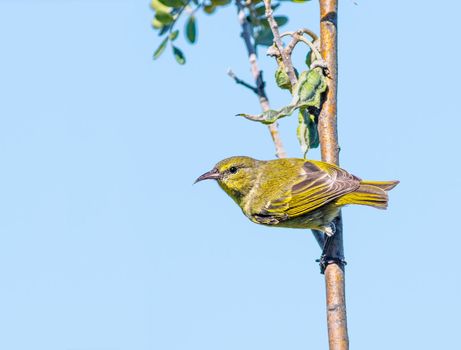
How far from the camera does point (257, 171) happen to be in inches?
218

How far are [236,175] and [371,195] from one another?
3.90 feet

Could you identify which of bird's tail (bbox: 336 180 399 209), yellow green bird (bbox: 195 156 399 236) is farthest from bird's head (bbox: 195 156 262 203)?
bird's tail (bbox: 336 180 399 209)

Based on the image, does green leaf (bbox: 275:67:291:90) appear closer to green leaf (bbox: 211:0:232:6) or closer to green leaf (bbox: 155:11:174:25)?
green leaf (bbox: 211:0:232:6)

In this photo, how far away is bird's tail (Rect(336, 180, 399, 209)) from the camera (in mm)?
4586

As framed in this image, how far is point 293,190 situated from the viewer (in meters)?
5.05

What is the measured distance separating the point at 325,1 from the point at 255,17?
4.35 ft

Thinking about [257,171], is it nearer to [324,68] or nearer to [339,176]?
[339,176]

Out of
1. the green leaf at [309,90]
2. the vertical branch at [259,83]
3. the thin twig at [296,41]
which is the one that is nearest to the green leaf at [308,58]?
the thin twig at [296,41]

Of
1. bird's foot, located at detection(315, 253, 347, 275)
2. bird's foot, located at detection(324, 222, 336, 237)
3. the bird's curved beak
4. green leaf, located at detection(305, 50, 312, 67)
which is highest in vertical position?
the bird's curved beak

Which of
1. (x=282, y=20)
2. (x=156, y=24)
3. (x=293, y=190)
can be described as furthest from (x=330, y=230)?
(x=156, y=24)

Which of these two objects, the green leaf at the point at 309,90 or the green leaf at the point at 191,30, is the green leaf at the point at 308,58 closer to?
the green leaf at the point at 309,90

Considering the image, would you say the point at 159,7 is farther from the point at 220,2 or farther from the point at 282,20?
the point at 282,20

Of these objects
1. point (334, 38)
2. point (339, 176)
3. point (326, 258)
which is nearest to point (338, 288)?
point (326, 258)

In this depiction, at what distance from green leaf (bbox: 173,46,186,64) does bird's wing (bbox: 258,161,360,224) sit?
110 cm
